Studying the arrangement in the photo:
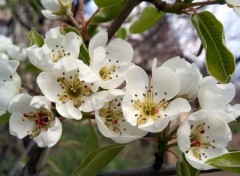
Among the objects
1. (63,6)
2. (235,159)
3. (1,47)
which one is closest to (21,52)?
(1,47)

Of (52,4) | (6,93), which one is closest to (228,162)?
(6,93)

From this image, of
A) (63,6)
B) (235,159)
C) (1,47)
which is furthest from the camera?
(1,47)

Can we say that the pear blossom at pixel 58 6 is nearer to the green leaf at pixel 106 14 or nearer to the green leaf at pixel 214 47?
the green leaf at pixel 106 14

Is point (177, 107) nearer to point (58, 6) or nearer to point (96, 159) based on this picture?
point (96, 159)

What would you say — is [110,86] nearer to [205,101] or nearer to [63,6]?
[205,101]

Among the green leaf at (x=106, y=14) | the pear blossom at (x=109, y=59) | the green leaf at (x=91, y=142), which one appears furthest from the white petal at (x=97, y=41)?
the green leaf at (x=106, y=14)

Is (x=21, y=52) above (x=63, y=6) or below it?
below
